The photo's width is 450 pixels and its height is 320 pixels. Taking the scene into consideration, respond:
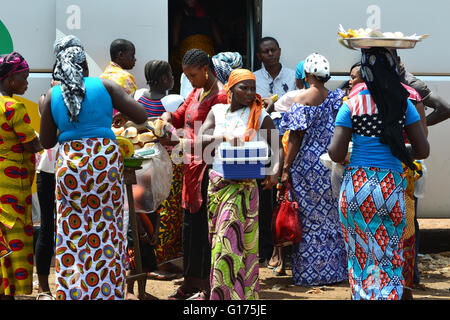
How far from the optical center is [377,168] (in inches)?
200

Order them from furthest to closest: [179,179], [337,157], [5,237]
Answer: [179,179]
[5,237]
[337,157]

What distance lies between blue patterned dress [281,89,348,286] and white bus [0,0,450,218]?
4.36 feet

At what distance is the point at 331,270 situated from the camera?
725 cm

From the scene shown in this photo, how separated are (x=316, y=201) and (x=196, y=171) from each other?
143 centimetres

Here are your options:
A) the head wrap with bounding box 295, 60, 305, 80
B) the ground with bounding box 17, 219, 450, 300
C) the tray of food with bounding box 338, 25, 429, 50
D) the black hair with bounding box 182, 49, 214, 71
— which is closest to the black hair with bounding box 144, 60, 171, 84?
the black hair with bounding box 182, 49, 214, 71

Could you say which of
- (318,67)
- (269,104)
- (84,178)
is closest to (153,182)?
(84,178)

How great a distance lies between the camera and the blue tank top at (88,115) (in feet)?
17.2

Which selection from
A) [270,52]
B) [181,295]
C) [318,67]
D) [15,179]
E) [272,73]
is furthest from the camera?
[272,73]

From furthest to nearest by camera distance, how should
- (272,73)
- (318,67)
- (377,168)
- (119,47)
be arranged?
(272,73)
(119,47)
(318,67)
(377,168)

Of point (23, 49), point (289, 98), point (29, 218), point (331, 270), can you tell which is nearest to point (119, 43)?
point (23, 49)

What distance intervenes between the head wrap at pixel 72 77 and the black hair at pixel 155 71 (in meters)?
1.95

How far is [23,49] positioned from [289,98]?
2778 mm

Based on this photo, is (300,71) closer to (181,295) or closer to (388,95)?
(181,295)

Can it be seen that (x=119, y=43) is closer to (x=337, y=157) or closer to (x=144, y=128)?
(x=144, y=128)
